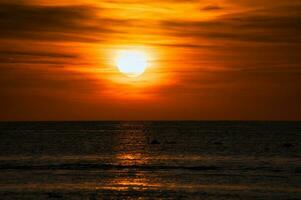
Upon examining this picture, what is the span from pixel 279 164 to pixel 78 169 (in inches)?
1065

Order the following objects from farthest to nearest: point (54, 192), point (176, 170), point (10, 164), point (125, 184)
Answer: point (10, 164), point (176, 170), point (125, 184), point (54, 192)

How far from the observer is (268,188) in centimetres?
5262

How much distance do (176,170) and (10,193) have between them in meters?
25.2

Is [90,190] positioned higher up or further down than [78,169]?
further down

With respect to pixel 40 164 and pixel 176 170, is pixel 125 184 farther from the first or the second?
pixel 40 164

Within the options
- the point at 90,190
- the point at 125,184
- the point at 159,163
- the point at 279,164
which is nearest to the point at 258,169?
the point at 279,164

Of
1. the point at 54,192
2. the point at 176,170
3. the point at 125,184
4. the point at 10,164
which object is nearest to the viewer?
the point at 54,192

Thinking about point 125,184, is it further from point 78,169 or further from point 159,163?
point 159,163

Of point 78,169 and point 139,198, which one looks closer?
point 139,198

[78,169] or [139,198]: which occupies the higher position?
[78,169]

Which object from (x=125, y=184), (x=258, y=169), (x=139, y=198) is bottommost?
(x=139, y=198)

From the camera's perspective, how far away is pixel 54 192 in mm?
50062

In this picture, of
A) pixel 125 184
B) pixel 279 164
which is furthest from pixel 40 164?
pixel 279 164

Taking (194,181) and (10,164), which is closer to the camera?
(194,181)
